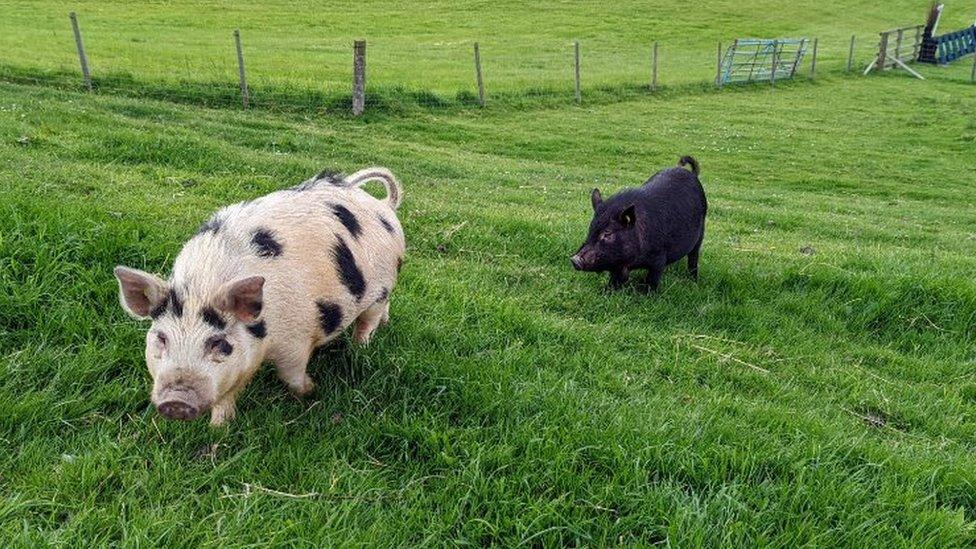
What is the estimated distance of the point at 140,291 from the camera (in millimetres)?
3035

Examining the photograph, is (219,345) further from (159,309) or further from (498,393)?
(498,393)

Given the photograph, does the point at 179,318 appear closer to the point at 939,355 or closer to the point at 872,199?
the point at 939,355

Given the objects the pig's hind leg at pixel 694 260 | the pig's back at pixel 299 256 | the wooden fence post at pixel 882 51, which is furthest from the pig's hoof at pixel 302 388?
the wooden fence post at pixel 882 51

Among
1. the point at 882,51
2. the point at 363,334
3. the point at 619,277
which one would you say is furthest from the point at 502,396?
the point at 882,51

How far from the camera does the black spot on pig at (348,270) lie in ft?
12.1

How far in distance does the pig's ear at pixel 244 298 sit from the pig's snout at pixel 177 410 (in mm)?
438

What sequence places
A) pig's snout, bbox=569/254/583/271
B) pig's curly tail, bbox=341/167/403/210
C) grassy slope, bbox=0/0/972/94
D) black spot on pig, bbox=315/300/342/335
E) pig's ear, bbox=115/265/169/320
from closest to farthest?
pig's ear, bbox=115/265/169/320 < black spot on pig, bbox=315/300/342/335 < pig's curly tail, bbox=341/167/403/210 < pig's snout, bbox=569/254/583/271 < grassy slope, bbox=0/0/972/94

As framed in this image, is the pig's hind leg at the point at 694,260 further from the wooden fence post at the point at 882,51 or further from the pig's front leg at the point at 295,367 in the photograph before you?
the wooden fence post at the point at 882,51

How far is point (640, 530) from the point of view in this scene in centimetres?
283

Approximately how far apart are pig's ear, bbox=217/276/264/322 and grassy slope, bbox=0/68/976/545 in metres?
0.53

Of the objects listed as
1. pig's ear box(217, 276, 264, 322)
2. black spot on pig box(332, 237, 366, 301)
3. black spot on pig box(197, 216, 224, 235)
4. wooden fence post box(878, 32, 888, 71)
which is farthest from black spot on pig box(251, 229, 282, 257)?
wooden fence post box(878, 32, 888, 71)

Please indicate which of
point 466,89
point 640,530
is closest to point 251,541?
point 640,530

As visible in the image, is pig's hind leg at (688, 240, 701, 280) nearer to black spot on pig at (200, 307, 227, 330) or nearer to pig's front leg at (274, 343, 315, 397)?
pig's front leg at (274, 343, 315, 397)

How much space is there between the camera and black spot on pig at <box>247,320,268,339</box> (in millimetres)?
3179
